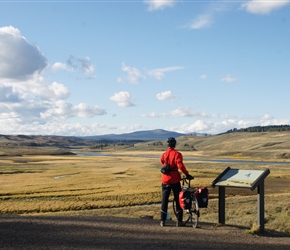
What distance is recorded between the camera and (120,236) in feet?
39.2

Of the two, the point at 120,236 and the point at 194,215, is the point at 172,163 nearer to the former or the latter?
the point at 194,215

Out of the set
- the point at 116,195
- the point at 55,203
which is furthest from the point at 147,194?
the point at 55,203

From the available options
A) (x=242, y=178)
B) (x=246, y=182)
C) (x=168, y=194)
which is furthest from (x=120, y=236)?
(x=242, y=178)

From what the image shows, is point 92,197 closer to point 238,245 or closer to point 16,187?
point 16,187

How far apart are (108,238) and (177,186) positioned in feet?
11.5

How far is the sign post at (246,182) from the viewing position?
14.1 metres

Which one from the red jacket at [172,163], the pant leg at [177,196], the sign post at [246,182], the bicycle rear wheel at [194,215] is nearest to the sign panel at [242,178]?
the sign post at [246,182]

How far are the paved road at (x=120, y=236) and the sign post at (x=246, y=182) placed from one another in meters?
0.85

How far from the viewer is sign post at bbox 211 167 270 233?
554 inches

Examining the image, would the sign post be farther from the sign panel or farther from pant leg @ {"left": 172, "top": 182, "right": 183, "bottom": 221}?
pant leg @ {"left": 172, "top": 182, "right": 183, "bottom": 221}

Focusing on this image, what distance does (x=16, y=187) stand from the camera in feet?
163

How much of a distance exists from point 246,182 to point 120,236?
5060 mm

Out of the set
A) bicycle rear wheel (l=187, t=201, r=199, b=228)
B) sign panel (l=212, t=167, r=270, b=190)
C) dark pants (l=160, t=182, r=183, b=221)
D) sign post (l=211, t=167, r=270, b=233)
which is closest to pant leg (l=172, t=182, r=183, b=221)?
dark pants (l=160, t=182, r=183, b=221)

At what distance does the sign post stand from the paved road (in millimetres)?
851
